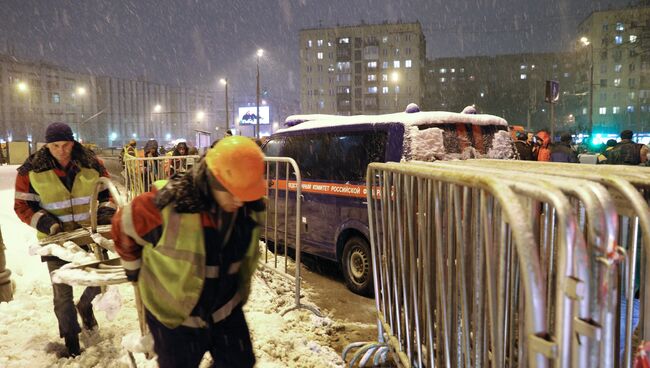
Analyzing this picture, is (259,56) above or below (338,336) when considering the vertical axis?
above

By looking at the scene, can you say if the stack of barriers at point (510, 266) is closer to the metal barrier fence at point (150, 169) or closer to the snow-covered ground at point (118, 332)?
the snow-covered ground at point (118, 332)

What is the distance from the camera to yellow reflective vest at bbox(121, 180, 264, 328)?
2.19m

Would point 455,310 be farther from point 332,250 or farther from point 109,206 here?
point 332,250

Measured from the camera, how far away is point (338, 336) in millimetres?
4711

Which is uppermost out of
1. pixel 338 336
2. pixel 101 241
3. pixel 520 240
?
pixel 520 240

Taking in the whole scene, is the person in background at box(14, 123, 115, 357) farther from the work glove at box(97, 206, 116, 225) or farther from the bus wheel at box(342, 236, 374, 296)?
the bus wheel at box(342, 236, 374, 296)

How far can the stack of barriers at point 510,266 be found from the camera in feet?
4.82

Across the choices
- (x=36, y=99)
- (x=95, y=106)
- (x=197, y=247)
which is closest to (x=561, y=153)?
(x=197, y=247)

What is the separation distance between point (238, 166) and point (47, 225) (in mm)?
2644

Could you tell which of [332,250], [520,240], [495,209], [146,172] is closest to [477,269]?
[495,209]

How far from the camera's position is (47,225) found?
3.89m

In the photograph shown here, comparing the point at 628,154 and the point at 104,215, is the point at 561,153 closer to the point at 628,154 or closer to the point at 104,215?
the point at 628,154

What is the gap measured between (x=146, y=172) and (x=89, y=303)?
5740 millimetres

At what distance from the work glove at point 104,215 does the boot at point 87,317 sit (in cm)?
79
